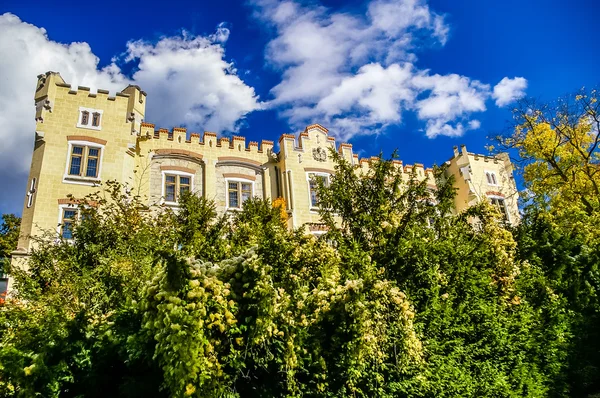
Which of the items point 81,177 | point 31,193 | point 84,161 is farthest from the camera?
point 84,161

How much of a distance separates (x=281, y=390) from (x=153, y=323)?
219cm

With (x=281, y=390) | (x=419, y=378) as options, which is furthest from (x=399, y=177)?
(x=281, y=390)

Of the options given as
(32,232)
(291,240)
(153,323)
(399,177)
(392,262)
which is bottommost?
(153,323)

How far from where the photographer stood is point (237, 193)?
22.8 m

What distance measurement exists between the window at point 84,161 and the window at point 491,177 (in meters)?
25.8

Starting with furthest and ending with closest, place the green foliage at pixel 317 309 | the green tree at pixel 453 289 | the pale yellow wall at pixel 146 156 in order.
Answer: the pale yellow wall at pixel 146 156 → the green tree at pixel 453 289 → the green foliage at pixel 317 309

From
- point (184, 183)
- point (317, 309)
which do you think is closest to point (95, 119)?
point (184, 183)

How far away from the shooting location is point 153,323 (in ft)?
16.0

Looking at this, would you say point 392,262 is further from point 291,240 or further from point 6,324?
point 6,324

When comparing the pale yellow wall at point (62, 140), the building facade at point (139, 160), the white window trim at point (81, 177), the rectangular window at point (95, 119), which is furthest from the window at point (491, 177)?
the rectangular window at point (95, 119)

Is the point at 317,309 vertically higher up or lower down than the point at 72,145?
lower down

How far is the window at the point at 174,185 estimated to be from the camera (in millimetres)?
21281

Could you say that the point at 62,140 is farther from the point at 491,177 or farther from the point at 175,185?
the point at 491,177

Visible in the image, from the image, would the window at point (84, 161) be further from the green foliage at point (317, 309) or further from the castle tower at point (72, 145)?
the green foliage at point (317, 309)
